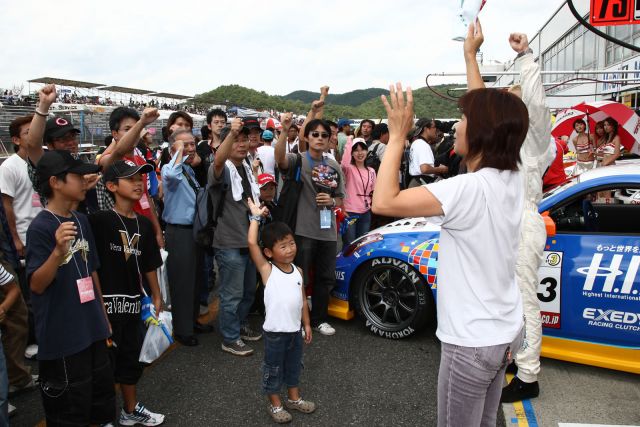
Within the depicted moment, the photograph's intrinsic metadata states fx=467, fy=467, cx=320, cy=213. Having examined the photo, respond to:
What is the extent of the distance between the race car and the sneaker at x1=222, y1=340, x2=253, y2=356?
3.58 ft

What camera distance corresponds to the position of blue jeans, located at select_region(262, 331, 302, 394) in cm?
289

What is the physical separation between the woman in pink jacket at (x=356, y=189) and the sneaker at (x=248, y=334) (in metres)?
1.67

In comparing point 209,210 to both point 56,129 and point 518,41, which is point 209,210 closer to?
point 56,129

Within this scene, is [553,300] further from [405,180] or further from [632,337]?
[405,180]

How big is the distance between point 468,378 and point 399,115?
0.99 metres

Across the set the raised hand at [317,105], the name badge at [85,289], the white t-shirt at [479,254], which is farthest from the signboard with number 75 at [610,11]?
the name badge at [85,289]

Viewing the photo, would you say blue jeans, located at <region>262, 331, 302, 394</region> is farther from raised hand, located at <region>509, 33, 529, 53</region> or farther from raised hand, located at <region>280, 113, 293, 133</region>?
raised hand, located at <region>509, 33, 529, 53</region>

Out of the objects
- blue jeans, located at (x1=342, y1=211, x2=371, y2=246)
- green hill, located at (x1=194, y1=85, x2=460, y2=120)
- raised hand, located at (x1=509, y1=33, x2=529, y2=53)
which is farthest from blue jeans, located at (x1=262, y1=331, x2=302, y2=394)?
green hill, located at (x1=194, y1=85, x2=460, y2=120)

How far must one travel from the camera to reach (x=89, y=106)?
16.0 metres

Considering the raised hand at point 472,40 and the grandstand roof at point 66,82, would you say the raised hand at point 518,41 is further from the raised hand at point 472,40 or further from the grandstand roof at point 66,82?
the grandstand roof at point 66,82

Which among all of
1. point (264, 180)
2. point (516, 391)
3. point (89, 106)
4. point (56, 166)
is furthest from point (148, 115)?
point (89, 106)

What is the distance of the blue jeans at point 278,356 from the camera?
2.89 meters

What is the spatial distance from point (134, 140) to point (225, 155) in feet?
2.11

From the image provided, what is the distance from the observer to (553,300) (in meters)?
3.36
